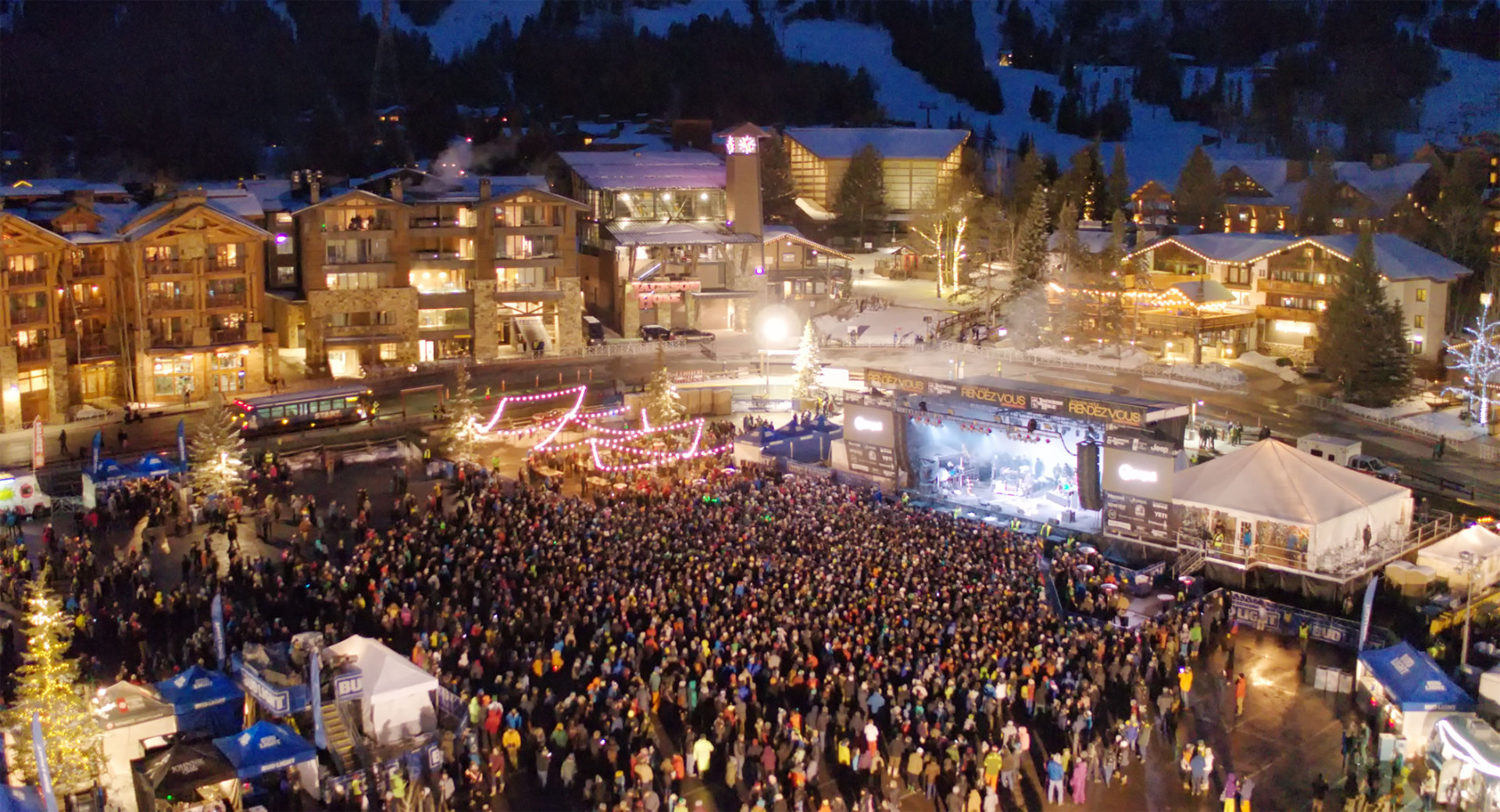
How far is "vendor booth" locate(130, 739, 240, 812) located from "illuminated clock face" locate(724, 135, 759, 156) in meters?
46.9

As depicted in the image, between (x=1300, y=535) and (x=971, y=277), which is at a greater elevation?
(x=971, y=277)

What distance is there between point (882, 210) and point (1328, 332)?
108 ft

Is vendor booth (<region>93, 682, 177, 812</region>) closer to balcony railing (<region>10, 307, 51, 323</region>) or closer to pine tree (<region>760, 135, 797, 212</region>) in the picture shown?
balcony railing (<region>10, 307, 51, 323</region>)

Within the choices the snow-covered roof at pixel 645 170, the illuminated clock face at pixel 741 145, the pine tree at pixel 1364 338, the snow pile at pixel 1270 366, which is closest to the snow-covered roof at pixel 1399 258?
the pine tree at pixel 1364 338

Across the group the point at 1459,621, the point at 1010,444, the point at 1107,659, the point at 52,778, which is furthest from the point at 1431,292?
the point at 52,778

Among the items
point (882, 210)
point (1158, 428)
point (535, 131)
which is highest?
point (535, 131)

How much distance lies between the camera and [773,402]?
44.8m

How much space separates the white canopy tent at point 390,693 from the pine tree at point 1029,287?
38.5 meters

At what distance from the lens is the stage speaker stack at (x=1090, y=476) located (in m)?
32.3

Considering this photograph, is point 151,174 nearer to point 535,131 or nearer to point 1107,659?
point 535,131

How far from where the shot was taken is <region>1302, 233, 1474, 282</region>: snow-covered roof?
52750 millimetres

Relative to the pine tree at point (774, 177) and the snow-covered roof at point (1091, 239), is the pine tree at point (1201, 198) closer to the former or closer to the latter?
the snow-covered roof at point (1091, 239)

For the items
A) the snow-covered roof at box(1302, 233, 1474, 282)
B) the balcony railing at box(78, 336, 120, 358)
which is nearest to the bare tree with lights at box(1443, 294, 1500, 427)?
the snow-covered roof at box(1302, 233, 1474, 282)

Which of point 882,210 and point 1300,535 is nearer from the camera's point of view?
point 1300,535
